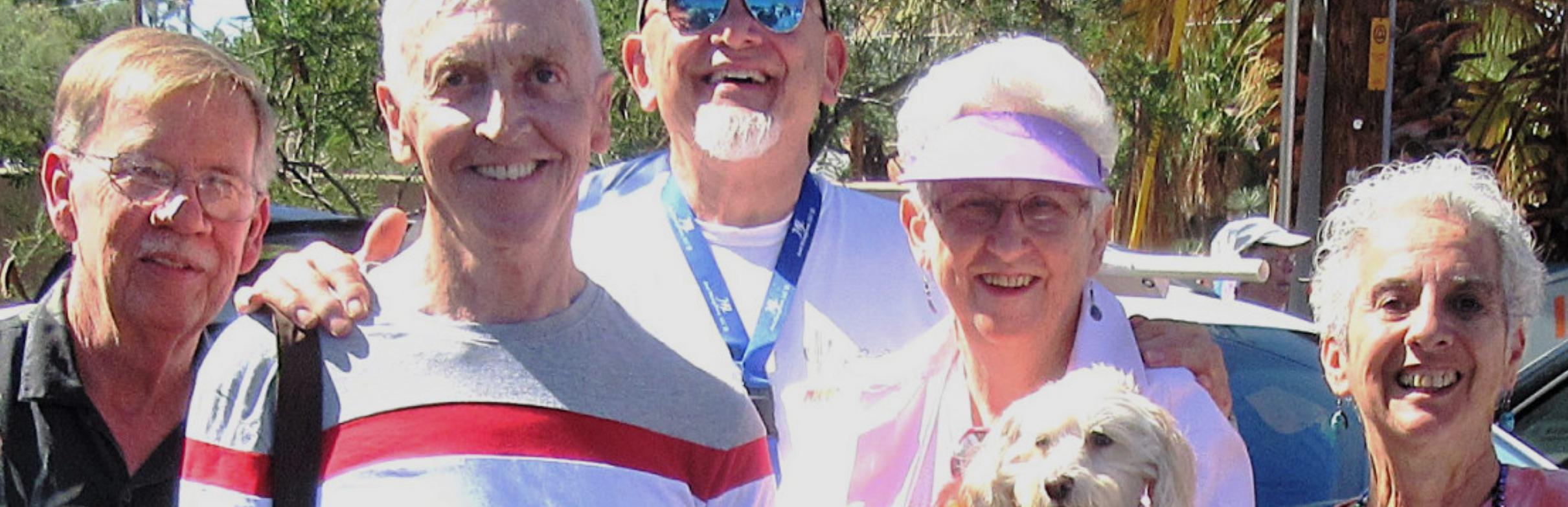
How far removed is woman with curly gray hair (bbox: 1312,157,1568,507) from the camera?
8.54 ft

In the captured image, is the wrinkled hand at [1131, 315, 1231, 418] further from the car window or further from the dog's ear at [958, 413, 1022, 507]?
the car window

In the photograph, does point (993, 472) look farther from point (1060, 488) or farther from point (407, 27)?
point (407, 27)

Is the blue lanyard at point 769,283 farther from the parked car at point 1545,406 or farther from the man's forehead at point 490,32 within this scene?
the parked car at point 1545,406

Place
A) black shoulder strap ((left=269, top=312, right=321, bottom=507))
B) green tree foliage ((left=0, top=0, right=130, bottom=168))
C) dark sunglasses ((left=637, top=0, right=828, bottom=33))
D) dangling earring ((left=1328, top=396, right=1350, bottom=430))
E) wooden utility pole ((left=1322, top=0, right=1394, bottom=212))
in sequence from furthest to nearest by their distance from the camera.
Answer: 1. green tree foliage ((left=0, top=0, right=130, bottom=168))
2. wooden utility pole ((left=1322, top=0, right=1394, bottom=212))
3. dangling earring ((left=1328, top=396, right=1350, bottom=430))
4. dark sunglasses ((left=637, top=0, right=828, bottom=33))
5. black shoulder strap ((left=269, top=312, right=321, bottom=507))

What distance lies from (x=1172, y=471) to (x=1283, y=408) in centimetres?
238

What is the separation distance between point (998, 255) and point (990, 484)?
439mm

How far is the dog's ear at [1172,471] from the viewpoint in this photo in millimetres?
2219

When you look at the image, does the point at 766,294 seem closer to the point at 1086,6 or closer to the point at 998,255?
the point at 998,255

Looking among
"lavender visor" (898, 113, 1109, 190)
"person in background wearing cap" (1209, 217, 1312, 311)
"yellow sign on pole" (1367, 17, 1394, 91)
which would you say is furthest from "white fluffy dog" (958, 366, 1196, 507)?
"yellow sign on pole" (1367, 17, 1394, 91)

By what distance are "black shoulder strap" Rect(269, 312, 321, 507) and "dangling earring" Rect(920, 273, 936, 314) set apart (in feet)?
4.79

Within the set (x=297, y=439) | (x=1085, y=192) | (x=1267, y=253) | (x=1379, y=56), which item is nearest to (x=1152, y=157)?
(x=1379, y=56)

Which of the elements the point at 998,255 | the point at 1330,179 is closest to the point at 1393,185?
the point at 998,255

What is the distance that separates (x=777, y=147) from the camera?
3.44 m

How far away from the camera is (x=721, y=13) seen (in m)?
3.42
